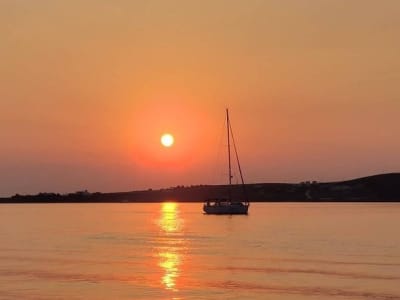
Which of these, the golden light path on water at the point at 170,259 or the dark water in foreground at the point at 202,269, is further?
the golden light path on water at the point at 170,259

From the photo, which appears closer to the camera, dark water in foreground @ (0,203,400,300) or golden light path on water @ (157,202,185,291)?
dark water in foreground @ (0,203,400,300)

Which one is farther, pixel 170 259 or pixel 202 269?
pixel 170 259

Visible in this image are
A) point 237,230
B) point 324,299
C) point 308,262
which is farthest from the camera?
point 237,230

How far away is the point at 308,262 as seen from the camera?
50.6 metres

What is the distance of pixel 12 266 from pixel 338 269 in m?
20.8

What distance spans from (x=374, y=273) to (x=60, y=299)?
62.5 feet

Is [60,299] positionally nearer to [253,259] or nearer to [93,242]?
[253,259]

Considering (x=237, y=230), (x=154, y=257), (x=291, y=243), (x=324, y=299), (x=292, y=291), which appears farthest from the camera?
(x=237, y=230)

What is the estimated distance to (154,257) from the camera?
55500mm

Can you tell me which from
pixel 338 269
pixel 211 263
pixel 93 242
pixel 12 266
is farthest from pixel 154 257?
pixel 93 242

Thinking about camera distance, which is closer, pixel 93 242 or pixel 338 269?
pixel 338 269

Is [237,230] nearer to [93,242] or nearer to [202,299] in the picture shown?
[93,242]

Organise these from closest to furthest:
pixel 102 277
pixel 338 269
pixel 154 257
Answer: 1. pixel 102 277
2. pixel 338 269
3. pixel 154 257

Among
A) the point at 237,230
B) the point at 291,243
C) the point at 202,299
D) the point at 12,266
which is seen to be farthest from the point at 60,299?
the point at 237,230
